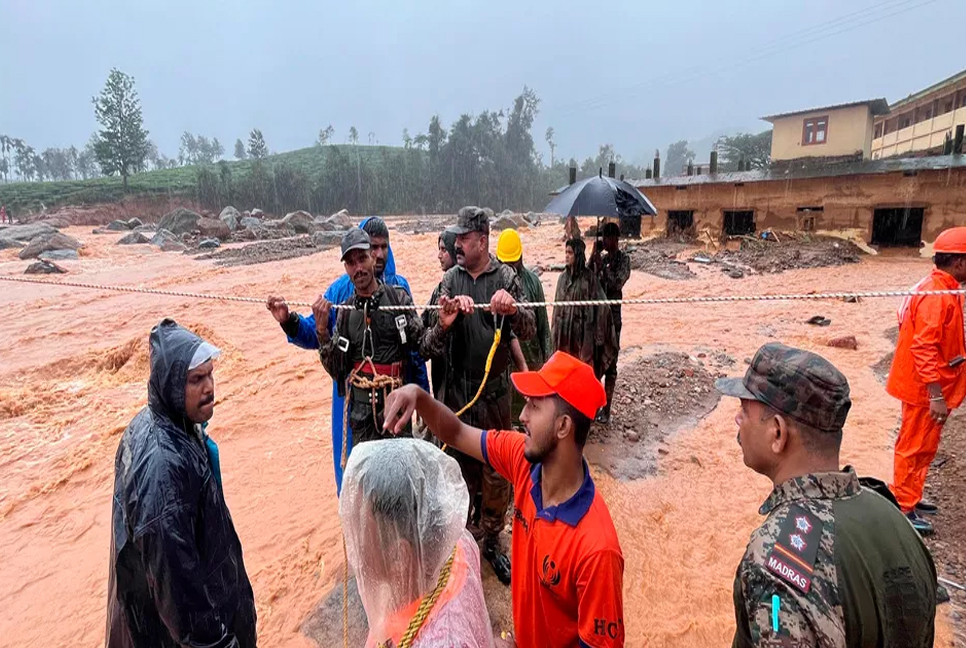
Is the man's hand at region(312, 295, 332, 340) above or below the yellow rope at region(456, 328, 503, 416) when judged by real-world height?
above

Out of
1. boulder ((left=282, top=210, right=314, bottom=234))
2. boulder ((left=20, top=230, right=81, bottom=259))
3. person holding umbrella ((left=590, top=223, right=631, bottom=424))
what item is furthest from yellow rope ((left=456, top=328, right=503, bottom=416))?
boulder ((left=282, top=210, right=314, bottom=234))

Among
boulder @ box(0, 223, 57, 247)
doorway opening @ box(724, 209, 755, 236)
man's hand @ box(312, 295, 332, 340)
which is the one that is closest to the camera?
man's hand @ box(312, 295, 332, 340)

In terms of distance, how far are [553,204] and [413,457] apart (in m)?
5.06

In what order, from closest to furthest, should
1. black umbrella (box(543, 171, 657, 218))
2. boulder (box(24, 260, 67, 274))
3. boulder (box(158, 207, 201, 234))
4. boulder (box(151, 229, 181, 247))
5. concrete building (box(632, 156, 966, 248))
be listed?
1. black umbrella (box(543, 171, 657, 218))
2. concrete building (box(632, 156, 966, 248))
3. boulder (box(24, 260, 67, 274))
4. boulder (box(151, 229, 181, 247))
5. boulder (box(158, 207, 201, 234))

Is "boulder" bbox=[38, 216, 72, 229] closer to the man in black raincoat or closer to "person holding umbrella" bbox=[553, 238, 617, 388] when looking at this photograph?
"person holding umbrella" bbox=[553, 238, 617, 388]

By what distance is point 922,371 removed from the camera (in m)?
3.55

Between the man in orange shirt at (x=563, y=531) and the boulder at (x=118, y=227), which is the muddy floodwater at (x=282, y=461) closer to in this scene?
the man in orange shirt at (x=563, y=531)

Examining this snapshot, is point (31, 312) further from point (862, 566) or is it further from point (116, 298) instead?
point (862, 566)

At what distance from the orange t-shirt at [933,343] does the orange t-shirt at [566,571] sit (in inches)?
123

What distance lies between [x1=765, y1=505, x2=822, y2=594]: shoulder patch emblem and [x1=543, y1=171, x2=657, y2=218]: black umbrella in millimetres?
4192

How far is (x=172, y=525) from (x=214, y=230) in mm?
30957

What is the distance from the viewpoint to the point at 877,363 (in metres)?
8.03

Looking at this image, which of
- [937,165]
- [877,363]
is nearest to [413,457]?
[877,363]

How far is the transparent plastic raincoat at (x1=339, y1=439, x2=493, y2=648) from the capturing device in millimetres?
1335
